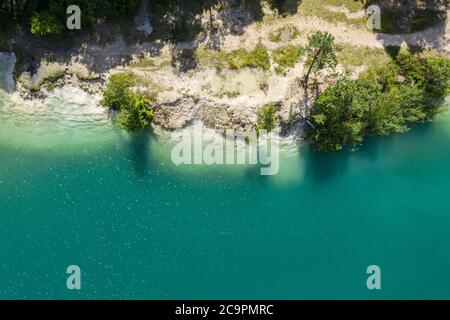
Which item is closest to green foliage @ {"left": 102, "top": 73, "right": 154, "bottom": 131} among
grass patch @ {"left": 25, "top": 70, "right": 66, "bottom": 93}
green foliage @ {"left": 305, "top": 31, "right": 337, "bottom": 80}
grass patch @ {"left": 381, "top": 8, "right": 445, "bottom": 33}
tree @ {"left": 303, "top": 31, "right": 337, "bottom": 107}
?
grass patch @ {"left": 25, "top": 70, "right": 66, "bottom": 93}

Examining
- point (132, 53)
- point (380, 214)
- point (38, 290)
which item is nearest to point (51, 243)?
point (38, 290)

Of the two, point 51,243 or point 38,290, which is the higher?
point 51,243

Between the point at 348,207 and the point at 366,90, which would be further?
the point at 348,207

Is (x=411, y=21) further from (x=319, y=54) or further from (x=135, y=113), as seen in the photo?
(x=135, y=113)

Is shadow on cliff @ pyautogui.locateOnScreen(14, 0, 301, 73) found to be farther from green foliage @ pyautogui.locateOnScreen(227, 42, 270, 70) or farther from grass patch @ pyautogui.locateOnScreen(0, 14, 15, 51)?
green foliage @ pyautogui.locateOnScreen(227, 42, 270, 70)

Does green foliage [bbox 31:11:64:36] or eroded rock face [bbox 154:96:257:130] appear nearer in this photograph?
green foliage [bbox 31:11:64:36]

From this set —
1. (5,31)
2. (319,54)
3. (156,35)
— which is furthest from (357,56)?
(5,31)
